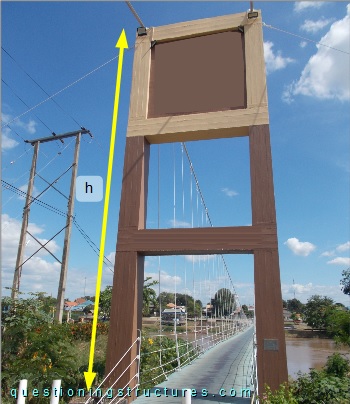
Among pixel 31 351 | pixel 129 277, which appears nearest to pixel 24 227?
pixel 31 351

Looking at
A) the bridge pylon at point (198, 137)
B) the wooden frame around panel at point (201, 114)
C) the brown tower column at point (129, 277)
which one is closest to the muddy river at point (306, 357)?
the bridge pylon at point (198, 137)

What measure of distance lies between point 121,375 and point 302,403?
3077mm

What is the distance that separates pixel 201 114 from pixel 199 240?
9.36 ft

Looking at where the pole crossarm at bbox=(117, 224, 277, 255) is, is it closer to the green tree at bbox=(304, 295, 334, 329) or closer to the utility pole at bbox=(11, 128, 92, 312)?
the utility pole at bbox=(11, 128, 92, 312)

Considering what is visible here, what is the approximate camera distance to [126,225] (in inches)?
305

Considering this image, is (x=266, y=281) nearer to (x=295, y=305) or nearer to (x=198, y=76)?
(x=198, y=76)

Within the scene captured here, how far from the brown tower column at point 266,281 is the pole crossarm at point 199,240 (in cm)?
14

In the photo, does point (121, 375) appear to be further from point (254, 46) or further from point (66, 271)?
point (254, 46)

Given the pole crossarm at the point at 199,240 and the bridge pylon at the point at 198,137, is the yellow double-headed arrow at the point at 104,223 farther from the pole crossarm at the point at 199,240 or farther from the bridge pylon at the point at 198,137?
the pole crossarm at the point at 199,240

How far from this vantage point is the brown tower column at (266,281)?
6.30 m

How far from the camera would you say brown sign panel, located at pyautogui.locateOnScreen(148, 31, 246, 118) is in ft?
27.5

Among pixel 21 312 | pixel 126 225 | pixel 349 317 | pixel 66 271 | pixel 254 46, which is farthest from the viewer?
pixel 349 317

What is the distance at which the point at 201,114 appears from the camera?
323 inches

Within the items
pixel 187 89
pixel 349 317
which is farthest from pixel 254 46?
pixel 349 317
